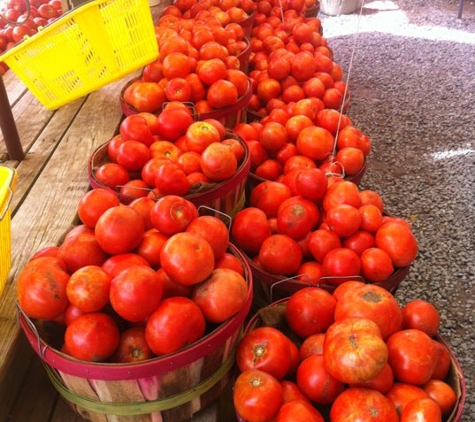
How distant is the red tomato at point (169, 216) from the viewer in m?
1.42

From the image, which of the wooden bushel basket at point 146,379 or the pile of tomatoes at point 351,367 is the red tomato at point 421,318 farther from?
the wooden bushel basket at point 146,379

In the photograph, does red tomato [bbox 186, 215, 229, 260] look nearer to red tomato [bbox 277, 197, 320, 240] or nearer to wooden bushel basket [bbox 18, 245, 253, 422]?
wooden bushel basket [bbox 18, 245, 253, 422]

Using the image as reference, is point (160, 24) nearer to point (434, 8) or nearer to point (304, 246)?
point (304, 246)

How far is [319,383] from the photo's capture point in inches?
53.2

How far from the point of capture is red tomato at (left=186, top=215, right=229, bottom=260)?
1.42 metres

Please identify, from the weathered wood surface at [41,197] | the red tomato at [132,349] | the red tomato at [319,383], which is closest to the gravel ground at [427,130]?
the red tomato at [319,383]

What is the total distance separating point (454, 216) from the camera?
330 cm

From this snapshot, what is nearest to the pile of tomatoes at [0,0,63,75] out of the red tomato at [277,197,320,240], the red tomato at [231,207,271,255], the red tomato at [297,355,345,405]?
the red tomato at [231,207,271,255]

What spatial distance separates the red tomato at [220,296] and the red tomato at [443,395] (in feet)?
2.01

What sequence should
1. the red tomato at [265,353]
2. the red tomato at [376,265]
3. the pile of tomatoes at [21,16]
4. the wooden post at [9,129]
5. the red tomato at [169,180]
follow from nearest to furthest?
the red tomato at [265,353]
the red tomato at [169,180]
the red tomato at [376,265]
the wooden post at [9,129]
the pile of tomatoes at [21,16]

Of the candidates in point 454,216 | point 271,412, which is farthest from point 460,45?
point 271,412

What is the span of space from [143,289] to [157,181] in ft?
2.11

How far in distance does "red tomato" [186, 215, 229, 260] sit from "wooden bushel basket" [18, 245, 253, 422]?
0.44ft

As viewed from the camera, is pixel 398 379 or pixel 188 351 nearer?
pixel 188 351
